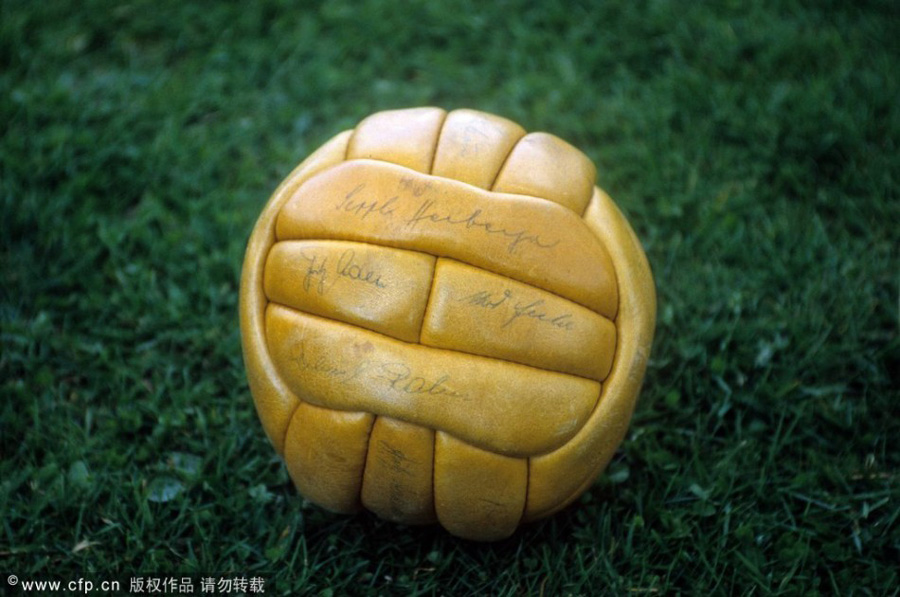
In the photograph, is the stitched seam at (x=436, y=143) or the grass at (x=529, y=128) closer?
the stitched seam at (x=436, y=143)

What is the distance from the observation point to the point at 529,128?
3.32m

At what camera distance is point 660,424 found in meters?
2.50

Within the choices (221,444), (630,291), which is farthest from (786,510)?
(221,444)

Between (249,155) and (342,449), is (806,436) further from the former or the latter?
(249,155)

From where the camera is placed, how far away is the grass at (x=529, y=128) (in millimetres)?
2229

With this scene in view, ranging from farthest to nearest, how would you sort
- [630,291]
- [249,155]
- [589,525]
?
[249,155] → [589,525] → [630,291]

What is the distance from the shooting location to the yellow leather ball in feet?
6.08

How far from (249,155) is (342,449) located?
175cm
